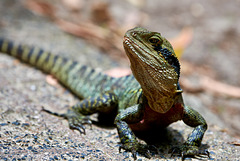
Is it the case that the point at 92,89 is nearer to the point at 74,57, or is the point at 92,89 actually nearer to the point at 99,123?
the point at 99,123

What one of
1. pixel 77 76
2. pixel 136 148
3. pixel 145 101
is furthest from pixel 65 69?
pixel 136 148

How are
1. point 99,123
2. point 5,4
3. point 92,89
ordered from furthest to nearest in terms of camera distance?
1. point 5,4
2. point 92,89
3. point 99,123

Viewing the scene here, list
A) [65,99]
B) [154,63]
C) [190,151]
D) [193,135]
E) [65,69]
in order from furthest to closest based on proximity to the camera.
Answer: [65,69] → [65,99] → [193,135] → [190,151] → [154,63]

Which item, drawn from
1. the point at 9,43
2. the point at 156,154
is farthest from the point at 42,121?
the point at 9,43

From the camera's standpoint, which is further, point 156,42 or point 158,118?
point 158,118

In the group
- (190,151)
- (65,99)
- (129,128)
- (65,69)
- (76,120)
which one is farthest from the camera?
(65,69)

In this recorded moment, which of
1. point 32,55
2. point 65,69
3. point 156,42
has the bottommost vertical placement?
point 32,55

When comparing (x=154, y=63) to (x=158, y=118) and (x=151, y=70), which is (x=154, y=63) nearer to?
(x=151, y=70)
